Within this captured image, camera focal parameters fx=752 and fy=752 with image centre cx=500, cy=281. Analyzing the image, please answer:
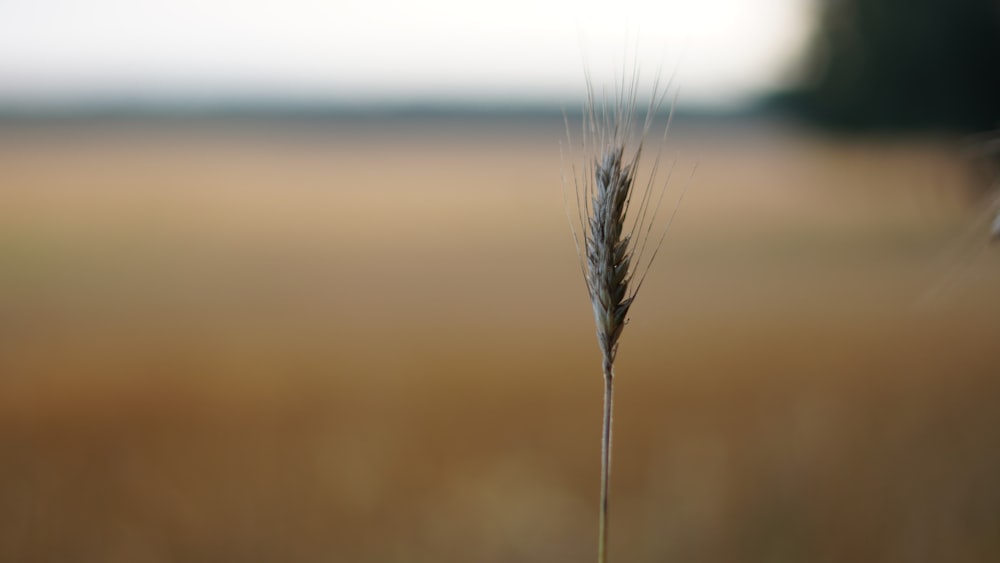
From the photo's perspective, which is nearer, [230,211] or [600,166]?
[600,166]

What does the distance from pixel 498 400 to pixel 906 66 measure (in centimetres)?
712

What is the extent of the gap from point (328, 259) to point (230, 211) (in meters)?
5.82

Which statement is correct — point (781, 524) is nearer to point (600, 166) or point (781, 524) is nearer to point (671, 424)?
point (671, 424)

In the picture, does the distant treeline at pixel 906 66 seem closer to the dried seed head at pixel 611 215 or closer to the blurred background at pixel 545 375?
the blurred background at pixel 545 375

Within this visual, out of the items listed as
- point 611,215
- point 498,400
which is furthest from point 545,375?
point 611,215

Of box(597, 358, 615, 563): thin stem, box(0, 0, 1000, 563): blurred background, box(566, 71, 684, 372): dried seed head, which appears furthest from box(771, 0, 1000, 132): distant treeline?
box(597, 358, 615, 563): thin stem

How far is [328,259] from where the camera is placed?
15438mm

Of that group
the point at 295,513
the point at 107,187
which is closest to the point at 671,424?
the point at 295,513

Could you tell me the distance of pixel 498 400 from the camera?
618 centimetres

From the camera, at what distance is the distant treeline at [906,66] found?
9070 mm

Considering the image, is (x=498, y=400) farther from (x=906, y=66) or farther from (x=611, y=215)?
(x=906, y=66)

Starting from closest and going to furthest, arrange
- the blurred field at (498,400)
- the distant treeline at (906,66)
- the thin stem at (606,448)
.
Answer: the thin stem at (606,448)
the blurred field at (498,400)
the distant treeline at (906,66)

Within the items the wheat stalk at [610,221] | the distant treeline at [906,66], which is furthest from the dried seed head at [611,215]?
A: the distant treeline at [906,66]

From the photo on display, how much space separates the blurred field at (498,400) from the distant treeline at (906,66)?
20.3 inches
